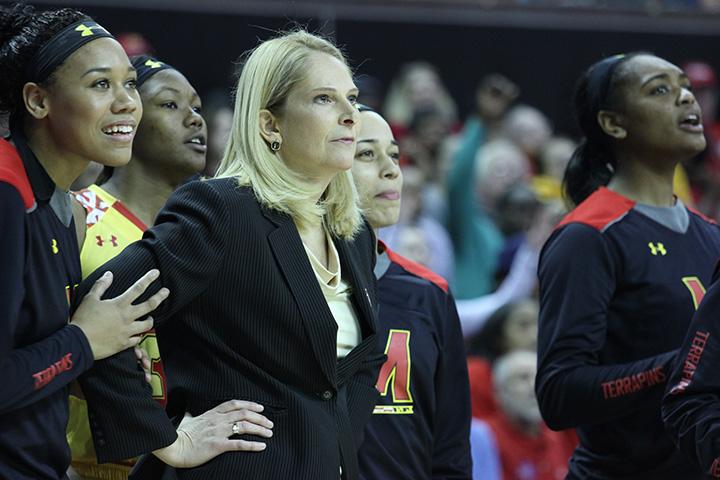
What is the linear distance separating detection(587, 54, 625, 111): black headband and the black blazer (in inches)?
63.2

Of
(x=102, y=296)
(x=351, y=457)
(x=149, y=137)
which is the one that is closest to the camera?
(x=102, y=296)

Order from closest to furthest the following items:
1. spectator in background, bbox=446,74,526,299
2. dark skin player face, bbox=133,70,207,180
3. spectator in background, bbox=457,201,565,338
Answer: dark skin player face, bbox=133,70,207,180, spectator in background, bbox=457,201,565,338, spectator in background, bbox=446,74,526,299

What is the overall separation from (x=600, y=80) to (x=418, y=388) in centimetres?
120

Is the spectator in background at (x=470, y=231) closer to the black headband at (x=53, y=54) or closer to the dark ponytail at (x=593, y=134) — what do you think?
the dark ponytail at (x=593, y=134)

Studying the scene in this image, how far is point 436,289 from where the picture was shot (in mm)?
3754

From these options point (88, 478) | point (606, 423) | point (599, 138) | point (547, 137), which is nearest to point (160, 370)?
point (88, 478)

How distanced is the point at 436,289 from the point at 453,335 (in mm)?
151

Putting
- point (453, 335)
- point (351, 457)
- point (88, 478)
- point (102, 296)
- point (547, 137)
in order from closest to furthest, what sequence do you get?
point (102, 296)
point (351, 457)
point (88, 478)
point (453, 335)
point (547, 137)

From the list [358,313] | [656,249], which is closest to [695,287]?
[656,249]

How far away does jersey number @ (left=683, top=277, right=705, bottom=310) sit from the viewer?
143 inches

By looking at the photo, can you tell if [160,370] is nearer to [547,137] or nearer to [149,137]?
[149,137]

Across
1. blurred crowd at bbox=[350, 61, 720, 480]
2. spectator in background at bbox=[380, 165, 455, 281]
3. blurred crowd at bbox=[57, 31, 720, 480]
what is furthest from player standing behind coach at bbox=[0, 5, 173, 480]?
spectator in background at bbox=[380, 165, 455, 281]

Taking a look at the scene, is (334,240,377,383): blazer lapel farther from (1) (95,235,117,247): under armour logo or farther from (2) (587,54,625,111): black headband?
(2) (587,54,625,111): black headband

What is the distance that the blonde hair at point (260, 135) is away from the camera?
2775mm
